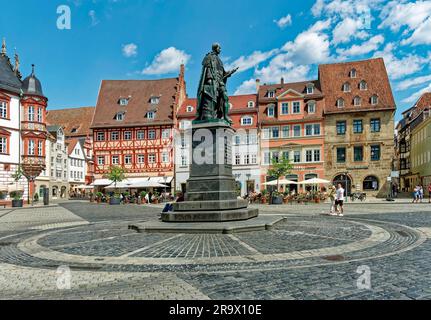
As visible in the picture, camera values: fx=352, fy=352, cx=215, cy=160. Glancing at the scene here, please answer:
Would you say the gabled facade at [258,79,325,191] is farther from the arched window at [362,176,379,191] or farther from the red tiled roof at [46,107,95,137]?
the red tiled roof at [46,107,95,137]

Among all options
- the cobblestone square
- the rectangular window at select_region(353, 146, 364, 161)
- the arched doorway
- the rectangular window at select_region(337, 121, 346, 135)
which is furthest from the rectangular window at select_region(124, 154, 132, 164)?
the cobblestone square

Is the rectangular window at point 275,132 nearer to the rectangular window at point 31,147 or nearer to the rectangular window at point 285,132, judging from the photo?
the rectangular window at point 285,132

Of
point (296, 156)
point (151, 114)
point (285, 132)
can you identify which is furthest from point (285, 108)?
point (151, 114)

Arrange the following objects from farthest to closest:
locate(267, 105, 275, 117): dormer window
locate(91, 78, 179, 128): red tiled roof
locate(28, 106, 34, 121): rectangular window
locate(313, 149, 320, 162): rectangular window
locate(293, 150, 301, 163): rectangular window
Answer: locate(91, 78, 179, 128): red tiled roof
locate(267, 105, 275, 117): dormer window
locate(293, 150, 301, 163): rectangular window
locate(313, 149, 320, 162): rectangular window
locate(28, 106, 34, 121): rectangular window

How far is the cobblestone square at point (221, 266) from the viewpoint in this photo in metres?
4.65

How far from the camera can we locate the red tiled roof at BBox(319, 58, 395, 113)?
137ft

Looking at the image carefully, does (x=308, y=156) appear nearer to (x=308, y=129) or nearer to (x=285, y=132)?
(x=308, y=129)

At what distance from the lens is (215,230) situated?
9.55 meters

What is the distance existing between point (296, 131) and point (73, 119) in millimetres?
50050

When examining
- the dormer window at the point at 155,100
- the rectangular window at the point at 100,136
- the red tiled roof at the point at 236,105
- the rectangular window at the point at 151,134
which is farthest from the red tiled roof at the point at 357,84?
the rectangular window at the point at 100,136

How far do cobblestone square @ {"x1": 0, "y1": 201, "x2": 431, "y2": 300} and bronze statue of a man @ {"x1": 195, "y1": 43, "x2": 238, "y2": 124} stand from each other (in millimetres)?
4670

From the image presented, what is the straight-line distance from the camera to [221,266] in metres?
6.07
